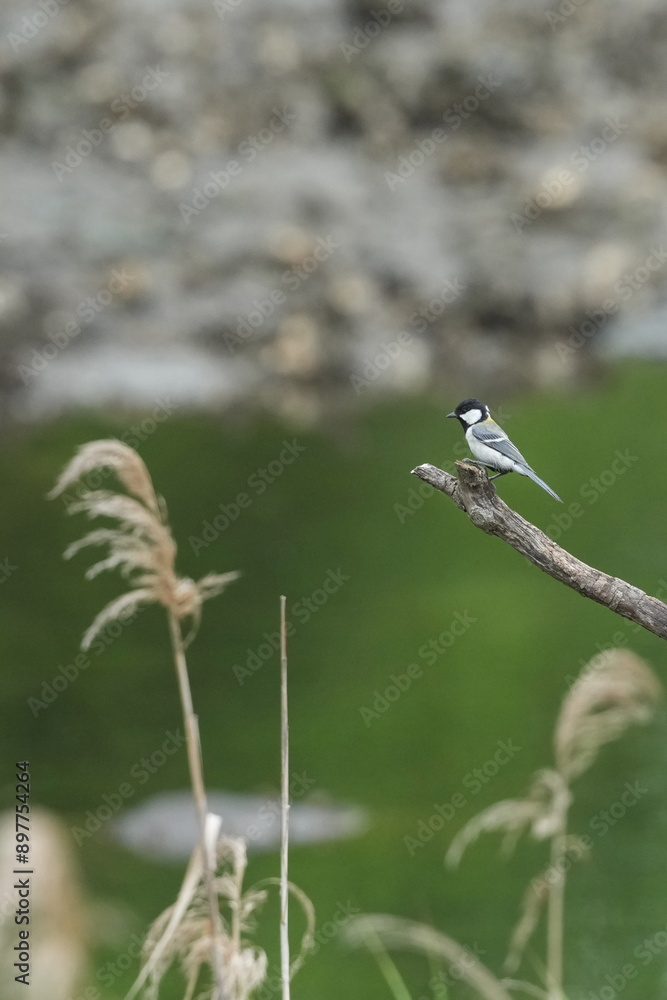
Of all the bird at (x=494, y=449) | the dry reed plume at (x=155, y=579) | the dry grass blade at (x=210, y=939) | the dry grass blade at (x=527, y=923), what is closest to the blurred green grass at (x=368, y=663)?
the dry grass blade at (x=527, y=923)

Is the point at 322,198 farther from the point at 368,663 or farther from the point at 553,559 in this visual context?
the point at 553,559

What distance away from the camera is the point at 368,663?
1304 centimetres

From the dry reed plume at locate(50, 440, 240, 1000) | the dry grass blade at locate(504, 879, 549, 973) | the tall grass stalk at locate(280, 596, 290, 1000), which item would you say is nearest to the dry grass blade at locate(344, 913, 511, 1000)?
the dry grass blade at locate(504, 879, 549, 973)

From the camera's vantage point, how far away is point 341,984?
26.4 ft

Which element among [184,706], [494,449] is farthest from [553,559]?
[494,449]

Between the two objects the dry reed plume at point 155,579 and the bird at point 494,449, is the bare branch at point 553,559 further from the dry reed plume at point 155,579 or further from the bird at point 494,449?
the bird at point 494,449

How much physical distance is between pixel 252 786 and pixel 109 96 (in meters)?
24.2

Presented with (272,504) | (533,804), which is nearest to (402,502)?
(272,504)

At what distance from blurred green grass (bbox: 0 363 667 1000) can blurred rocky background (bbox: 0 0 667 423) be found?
4219 millimetres

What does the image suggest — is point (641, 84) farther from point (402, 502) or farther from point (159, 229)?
point (402, 502)

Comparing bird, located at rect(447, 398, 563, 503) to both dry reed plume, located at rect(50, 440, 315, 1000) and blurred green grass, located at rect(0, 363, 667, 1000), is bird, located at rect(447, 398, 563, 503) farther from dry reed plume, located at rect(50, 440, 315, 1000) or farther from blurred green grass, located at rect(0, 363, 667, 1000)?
blurred green grass, located at rect(0, 363, 667, 1000)

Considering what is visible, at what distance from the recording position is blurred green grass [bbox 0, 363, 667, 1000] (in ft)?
30.2

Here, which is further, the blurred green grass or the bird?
the blurred green grass

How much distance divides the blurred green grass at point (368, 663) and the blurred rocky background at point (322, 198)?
4.22 m
